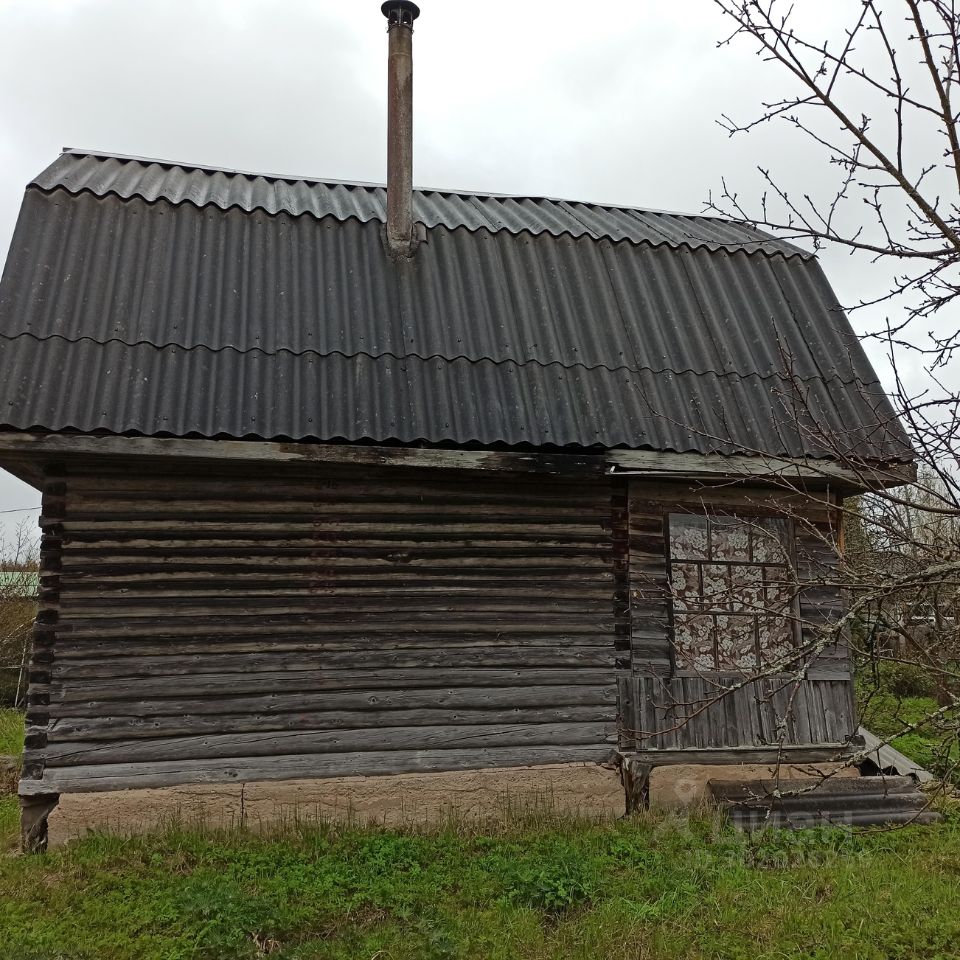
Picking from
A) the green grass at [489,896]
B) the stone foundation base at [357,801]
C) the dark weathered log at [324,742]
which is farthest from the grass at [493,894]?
the dark weathered log at [324,742]

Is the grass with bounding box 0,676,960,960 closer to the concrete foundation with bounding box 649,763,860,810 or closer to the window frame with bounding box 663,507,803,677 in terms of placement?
the concrete foundation with bounding box 649,763,860,810

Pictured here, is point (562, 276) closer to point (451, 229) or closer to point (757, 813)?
point (451, 229)

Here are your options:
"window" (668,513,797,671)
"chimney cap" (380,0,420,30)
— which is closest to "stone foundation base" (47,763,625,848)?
"window" (668,513,797,671)

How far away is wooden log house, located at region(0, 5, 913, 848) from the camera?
21.1 feet

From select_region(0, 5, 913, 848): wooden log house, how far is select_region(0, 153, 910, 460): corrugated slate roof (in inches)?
1.3

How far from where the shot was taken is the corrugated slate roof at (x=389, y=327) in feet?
21.4

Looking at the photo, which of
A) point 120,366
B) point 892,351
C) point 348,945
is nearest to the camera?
point 892,351

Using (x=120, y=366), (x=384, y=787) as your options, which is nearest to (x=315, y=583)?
(x=384, y=787)

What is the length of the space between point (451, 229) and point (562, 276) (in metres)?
1.22

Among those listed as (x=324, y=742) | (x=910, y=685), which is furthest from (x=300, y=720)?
(x=910, y=685)

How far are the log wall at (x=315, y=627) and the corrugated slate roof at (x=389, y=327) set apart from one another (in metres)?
0.64

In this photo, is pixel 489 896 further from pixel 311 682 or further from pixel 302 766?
pixel 311 682

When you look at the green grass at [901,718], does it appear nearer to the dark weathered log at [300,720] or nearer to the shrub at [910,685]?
the shrub at [910,685]

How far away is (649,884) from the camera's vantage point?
226 inches
